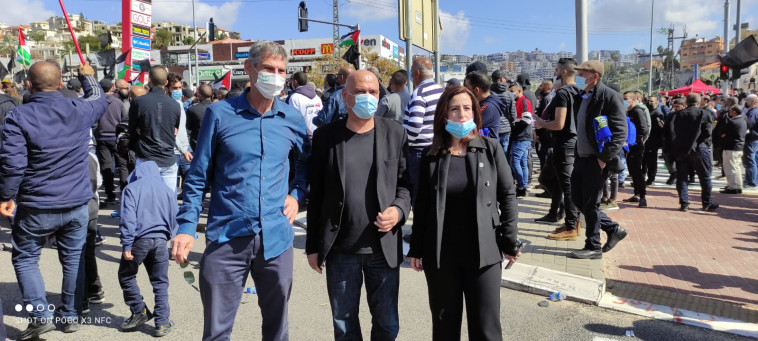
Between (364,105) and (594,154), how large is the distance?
359 cm

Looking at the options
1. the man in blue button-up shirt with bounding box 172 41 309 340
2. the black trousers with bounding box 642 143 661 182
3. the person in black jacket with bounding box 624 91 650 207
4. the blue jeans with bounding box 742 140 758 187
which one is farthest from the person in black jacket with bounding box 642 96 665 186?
the man in blue button-up shirt with bounding box 172 41 309 340

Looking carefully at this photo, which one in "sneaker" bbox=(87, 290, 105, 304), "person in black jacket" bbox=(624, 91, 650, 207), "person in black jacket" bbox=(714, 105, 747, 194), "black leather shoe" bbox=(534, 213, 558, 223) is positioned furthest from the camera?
"person in black jacket" bbox=(714, 105, 747, 194)

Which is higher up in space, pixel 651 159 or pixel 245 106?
pixel 245 106

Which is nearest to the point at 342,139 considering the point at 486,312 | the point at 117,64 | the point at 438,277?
the point at 438,277

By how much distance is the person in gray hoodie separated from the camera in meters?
4.05

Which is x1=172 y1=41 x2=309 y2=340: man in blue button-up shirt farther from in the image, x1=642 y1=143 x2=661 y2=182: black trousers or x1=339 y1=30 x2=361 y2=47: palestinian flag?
x1=642 y1=143 x2=661 y2=182: black trousers

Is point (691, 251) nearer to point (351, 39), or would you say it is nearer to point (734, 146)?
point (734, 146)

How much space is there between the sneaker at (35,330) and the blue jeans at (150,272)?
1.86ft

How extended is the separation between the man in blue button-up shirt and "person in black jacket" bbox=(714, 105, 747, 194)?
10974 mm

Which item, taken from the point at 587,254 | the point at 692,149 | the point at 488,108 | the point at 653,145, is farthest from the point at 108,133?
the point at 653,145

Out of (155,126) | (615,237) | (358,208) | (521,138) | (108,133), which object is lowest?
(615,237)

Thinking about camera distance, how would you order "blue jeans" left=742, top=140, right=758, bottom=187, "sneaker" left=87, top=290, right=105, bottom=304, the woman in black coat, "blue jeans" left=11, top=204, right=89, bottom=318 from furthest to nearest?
"blue jeans" left=742, top=140, right=758, bottom=187
"sneaker" left=87, top=290, right=105, bottom=304
"blue jeans" left=11, top=204, right=89, bottom=318
the woman in black coat

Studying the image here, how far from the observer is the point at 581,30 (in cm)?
698

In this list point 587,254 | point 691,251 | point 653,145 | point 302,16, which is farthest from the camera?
point 302,16
